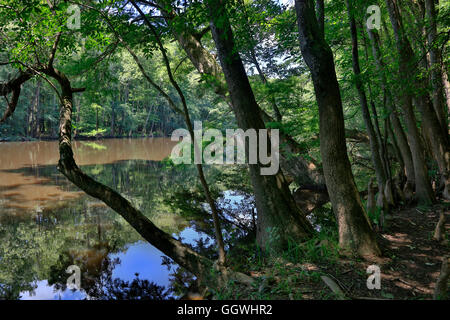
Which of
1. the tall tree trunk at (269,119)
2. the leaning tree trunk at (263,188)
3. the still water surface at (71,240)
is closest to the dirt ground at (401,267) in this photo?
the leaning tree trunk at (263,188)

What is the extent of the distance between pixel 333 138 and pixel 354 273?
169cm

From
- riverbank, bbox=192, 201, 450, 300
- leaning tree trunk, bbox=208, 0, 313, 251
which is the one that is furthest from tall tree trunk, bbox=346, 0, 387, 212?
leaning tree trunk, bbox=208, 0, 313, 251

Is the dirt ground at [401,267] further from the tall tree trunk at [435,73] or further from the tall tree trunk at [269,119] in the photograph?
the tall tree trunk at [269,119]

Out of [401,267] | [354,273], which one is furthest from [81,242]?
[401,267]

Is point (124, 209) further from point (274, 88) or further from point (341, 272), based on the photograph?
point (274, 88)

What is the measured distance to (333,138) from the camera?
3.78 meters

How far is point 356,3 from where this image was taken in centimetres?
518

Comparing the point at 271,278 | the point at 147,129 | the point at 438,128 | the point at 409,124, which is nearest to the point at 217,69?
the point at 409,124

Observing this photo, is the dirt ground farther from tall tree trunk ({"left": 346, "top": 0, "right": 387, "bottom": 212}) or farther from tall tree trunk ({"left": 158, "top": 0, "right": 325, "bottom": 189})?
tall tree trunk ({"left": 158, "top": 0, "right": 325, "bottom": 189})

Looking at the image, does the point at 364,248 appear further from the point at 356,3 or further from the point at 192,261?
the point at 356,3

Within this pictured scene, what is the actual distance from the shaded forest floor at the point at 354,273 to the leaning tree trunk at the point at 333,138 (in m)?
0.30

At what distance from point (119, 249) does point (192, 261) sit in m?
2.84

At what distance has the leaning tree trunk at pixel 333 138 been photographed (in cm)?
364

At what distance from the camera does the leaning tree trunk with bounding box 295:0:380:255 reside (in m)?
3.64
